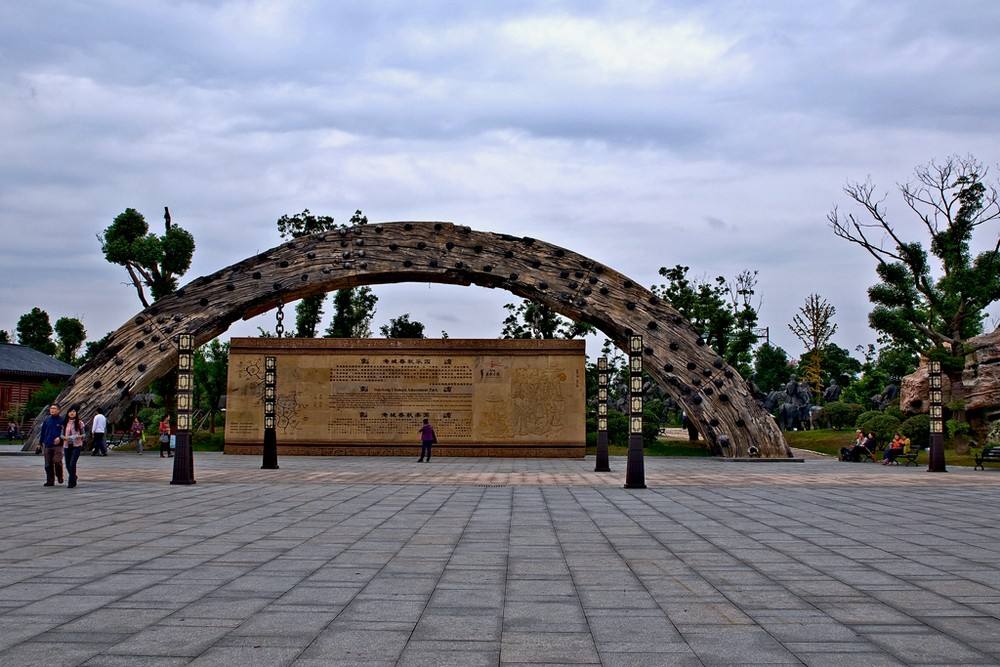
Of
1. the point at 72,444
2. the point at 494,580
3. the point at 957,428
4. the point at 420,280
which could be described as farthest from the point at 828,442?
the point at 494,580

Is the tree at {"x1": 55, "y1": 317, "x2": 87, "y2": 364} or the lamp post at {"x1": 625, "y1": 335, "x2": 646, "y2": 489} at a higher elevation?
the tree at {"x1": 55, "y1": 317, "x2": 87, "y2": 364}

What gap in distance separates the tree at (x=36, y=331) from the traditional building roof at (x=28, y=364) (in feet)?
38.9

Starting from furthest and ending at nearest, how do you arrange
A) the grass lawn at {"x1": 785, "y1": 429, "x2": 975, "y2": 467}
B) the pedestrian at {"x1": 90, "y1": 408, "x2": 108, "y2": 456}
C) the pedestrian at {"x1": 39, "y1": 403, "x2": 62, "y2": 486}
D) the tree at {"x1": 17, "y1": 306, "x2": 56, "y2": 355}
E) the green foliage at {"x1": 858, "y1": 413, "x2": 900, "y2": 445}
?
1. the tree at {"x1": 17, "y1": 306, "x2": 56, "y2": 355}
2. the grass lawn at {"x1": 785, "y1": 429, "x2": 975, "y2": 467}
3. the green foliage at {"x1": 858, "y1": 413, "x2": 900, "y2": 445}
4. the pedestrian at {"x1": 90, "y1": 408, "x2": 108, "y2": 456}
5. the pedestrian at {"x1": 39, "y1": 403, "x2": 62, "y2": 486}

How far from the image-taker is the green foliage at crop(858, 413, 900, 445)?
28.7m

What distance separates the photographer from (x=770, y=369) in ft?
231

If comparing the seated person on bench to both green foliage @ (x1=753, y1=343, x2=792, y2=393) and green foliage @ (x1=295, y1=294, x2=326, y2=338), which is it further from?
green foliage @ (x1=753, y1=343, x2=792, y2=393)

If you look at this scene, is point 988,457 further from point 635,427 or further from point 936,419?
point 635,427

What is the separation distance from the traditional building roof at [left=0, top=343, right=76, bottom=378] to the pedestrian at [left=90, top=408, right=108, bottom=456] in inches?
871

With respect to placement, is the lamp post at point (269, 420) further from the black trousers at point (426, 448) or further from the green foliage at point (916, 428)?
the green foliage at point (916, 428)

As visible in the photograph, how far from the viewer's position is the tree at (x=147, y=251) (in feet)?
108

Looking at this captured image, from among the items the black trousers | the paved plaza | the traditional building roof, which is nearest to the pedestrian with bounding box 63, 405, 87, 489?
the paved plaza

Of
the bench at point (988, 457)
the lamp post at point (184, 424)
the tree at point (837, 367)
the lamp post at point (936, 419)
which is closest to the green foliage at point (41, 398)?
the lamp post at point (184, 424)

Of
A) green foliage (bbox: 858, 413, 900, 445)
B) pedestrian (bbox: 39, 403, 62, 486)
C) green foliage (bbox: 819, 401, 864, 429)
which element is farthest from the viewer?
green foliage (bbox: 819, 401, 864, 429)

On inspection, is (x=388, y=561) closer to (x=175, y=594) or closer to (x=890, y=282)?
(x=175, y=594)
